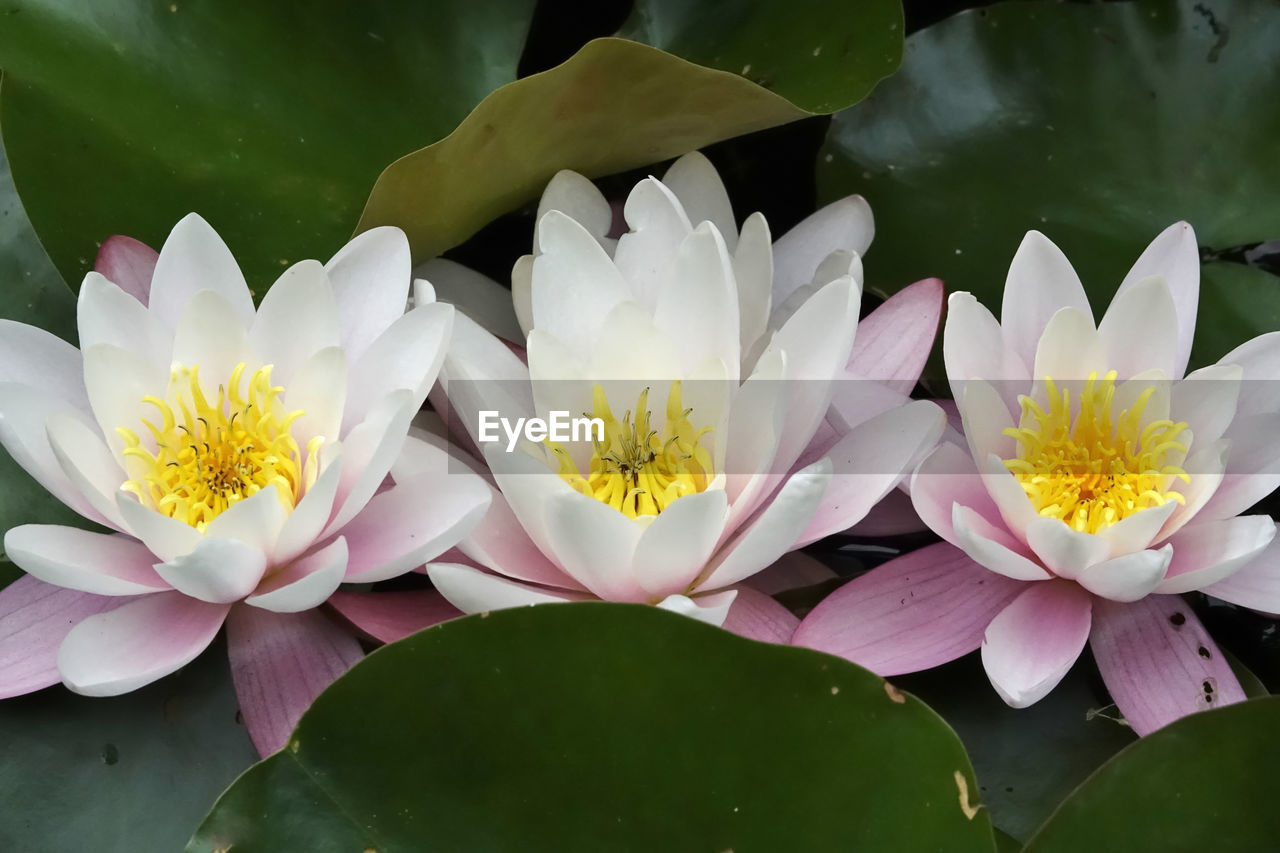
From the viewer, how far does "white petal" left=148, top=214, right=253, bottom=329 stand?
1.05 meters

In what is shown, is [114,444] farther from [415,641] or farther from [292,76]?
[292,76]

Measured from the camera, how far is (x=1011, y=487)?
3.17 ft

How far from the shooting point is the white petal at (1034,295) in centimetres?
108

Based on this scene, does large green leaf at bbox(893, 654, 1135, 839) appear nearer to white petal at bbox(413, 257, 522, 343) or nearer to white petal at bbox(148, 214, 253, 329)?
white petal at bbox(413, 257, 522, 343)

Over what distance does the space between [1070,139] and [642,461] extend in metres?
0.79

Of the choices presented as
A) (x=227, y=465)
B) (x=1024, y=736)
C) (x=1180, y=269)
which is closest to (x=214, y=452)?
(x=227, y=465)

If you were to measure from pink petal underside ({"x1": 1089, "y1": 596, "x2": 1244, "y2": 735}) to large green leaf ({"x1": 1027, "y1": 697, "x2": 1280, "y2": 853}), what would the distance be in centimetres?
11

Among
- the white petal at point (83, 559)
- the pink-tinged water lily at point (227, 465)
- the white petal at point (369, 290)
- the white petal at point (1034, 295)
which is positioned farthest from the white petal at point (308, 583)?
the white petal at point (1034, 295)

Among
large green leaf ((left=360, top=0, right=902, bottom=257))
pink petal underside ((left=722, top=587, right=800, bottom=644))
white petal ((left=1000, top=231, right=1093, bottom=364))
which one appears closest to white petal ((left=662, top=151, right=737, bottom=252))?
large green leaf ((left=360, top=0, right=902, bottom=257))

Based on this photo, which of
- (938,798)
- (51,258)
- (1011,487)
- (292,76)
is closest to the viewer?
(938,798)

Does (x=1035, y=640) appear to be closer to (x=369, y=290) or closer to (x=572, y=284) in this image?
(x=572, y=284)

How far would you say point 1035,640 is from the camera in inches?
38.5

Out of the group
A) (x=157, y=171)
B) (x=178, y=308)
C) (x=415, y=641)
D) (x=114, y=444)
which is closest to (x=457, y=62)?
(x=157, y=171)

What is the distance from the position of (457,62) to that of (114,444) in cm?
70
